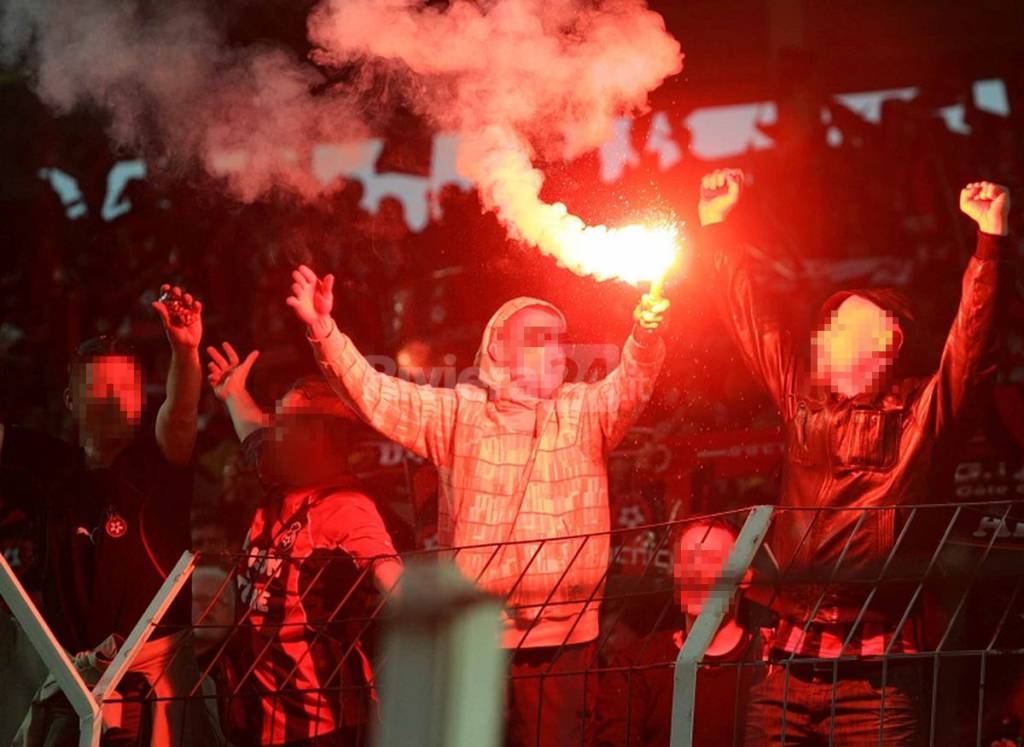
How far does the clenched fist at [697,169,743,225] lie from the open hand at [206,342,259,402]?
1.88 metres

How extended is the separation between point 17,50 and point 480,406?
3424mm

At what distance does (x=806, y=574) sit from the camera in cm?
408

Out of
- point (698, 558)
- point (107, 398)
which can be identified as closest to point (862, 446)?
point (698, 558)

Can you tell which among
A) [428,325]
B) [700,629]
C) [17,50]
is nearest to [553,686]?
[700,629]

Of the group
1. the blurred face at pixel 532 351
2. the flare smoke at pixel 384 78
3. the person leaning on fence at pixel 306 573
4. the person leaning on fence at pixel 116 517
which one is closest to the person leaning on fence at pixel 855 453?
the blurred face at pixel 532 351

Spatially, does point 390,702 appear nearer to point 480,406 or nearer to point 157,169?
point 480,406

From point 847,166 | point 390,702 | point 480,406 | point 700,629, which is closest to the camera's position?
point 700,629

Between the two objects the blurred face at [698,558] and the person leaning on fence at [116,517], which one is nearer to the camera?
the blurred face at [698,558]

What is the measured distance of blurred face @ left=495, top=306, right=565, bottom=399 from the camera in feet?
16.6

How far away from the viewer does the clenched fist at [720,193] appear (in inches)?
203

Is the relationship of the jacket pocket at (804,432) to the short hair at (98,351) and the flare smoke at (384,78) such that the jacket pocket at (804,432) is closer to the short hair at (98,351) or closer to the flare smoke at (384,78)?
the flare smoke at (384,78)

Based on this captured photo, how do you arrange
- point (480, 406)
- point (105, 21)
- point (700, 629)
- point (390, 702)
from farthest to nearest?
1. point (105, 21)
2. point (480, 406)
3. point (390, 702)
4. point (700, 629)

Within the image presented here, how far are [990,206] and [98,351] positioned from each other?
10.2 feet

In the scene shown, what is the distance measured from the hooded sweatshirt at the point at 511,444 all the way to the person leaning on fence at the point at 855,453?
0.51 metres
